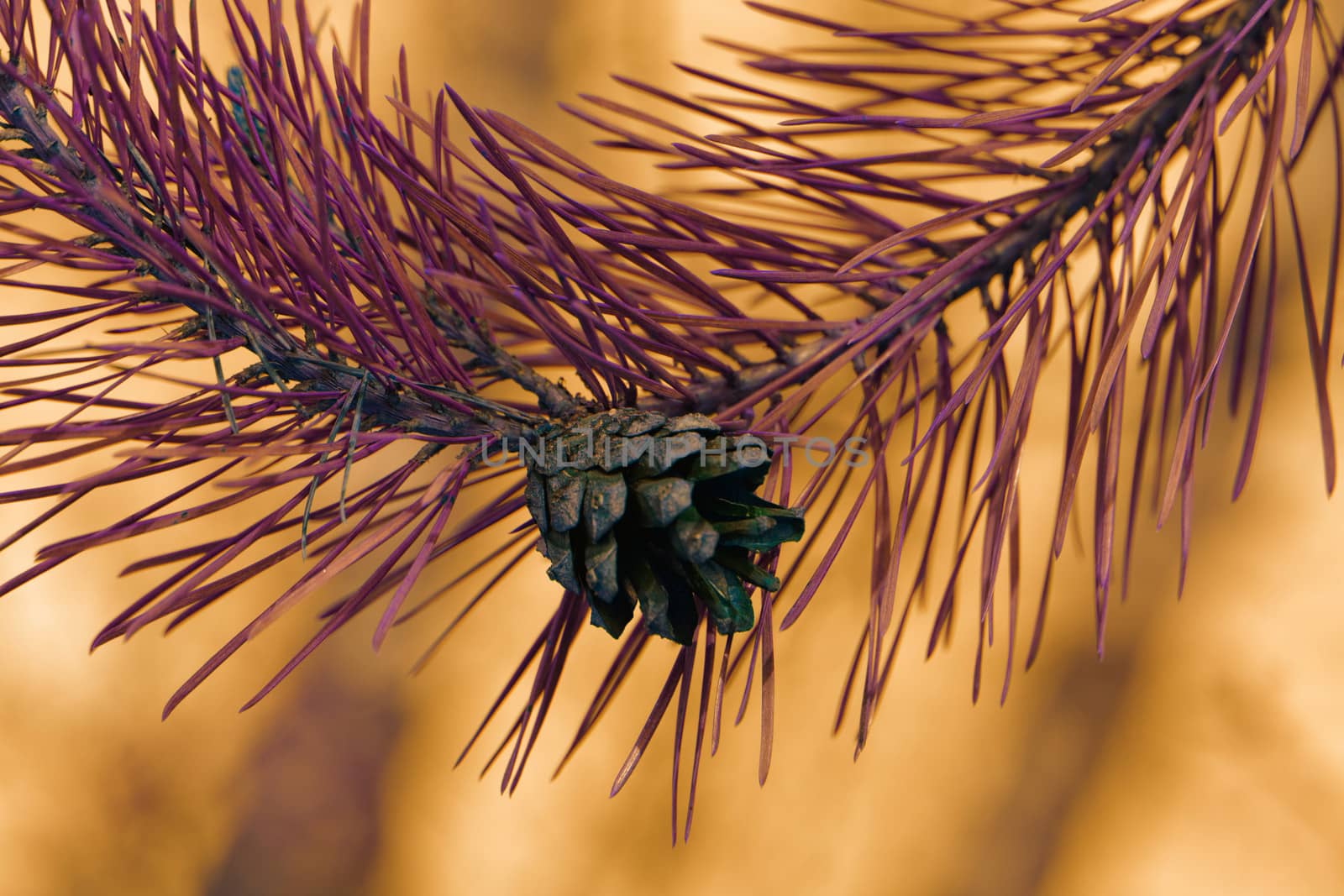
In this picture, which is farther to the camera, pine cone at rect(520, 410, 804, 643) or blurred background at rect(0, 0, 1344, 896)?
blurred background at rect(0, 0, 1344, 896)

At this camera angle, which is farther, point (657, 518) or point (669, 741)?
point (669, 741)

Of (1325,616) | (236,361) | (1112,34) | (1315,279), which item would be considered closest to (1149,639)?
(1325,616)

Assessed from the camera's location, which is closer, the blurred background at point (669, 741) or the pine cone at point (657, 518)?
the pine cone at point (657, 518)

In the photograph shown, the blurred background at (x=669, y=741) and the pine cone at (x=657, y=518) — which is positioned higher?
the pine cone at (x=657, y=518)

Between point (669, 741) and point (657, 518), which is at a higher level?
point (657, 518)
